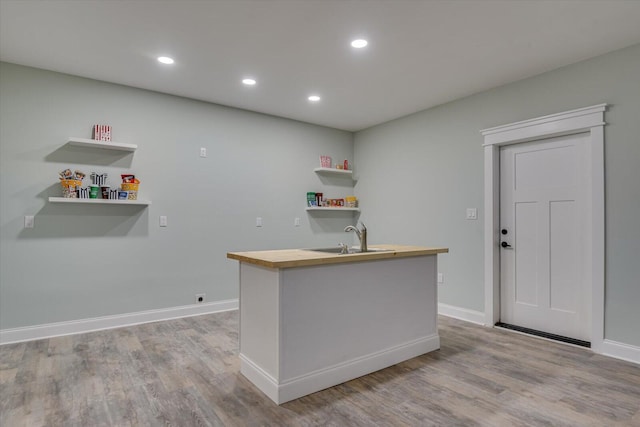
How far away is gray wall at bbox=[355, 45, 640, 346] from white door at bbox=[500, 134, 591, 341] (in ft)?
0.81

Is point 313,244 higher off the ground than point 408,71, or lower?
lower

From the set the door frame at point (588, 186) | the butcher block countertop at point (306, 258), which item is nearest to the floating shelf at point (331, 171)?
the door frame at point (588, 186)

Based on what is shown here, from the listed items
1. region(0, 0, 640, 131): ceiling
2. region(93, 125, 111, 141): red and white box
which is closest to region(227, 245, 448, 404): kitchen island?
region(0, 0, 640, 131): ceiling

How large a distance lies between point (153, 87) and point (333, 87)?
1.96m

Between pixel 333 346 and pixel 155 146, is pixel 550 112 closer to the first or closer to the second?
pixel 333 346

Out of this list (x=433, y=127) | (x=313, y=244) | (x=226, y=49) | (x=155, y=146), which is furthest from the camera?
(x=313, y=244)

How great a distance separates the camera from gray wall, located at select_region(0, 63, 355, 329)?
3.27m

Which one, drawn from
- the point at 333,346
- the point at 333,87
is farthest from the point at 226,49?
the point at 333,346

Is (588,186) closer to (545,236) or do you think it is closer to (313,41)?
(545,236)

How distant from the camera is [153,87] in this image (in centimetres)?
381

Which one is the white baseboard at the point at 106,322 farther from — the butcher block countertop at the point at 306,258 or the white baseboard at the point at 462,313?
the white baseboard at the point at 462,313

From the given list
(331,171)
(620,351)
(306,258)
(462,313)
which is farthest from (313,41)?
(620,351)

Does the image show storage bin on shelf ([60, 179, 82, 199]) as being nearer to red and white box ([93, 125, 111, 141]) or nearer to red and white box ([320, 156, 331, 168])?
red and white box ([93, 125, 111, 141])

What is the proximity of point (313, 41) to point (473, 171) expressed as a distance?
7.62 feet
